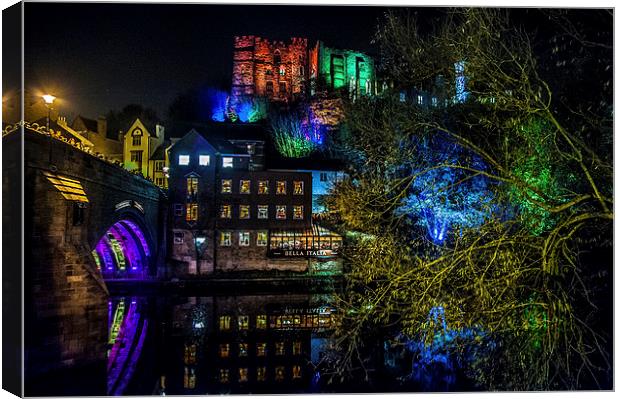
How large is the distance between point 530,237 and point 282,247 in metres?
13.1

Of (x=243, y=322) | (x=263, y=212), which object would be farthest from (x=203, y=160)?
(x=243, y=322)

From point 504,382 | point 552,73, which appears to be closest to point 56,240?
point 504,382

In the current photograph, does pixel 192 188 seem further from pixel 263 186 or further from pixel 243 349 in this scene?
pixel 243 349

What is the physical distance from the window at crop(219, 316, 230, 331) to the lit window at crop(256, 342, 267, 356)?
1652mm

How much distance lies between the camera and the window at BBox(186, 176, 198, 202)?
17609 mm

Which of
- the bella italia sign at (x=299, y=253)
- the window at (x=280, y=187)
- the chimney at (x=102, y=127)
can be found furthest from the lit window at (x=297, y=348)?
the window at (x=280, y=187)

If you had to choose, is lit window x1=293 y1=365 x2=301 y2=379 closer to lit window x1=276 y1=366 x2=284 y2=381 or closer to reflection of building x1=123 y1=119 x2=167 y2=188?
lit window x1=276 y1=366 x2=284 y2=381

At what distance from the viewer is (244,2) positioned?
17.6 feet

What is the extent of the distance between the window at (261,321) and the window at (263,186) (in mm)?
4259

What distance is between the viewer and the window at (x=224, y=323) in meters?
12.2

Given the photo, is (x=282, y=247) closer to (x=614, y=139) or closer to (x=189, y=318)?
(x=189, y=318)

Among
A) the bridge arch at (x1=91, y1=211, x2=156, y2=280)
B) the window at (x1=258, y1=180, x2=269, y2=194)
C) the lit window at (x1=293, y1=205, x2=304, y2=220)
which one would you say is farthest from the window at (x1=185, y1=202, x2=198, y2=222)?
the lit window at (x1=293, y1=205, x2=304, y2=220)

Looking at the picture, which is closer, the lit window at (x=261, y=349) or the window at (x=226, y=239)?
the lit window at (x=261, y=349)

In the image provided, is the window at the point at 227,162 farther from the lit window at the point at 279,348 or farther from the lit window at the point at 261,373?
the lit window at the point at 261,373
